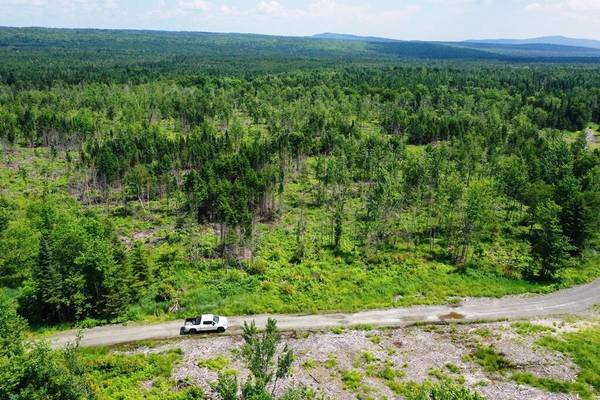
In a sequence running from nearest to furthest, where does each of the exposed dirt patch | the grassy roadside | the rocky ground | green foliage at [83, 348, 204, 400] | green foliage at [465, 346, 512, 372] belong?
green foliage at [83, 348, 204, 400]
the rocky ground
green foliage at [465, 346, 512, 372]
the exposed dirt patch
the grassy roadside

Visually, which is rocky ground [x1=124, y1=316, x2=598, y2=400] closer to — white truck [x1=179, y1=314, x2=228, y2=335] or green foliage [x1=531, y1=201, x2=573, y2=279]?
white truck [x1=179, y1=314, x2=228, y2=335]

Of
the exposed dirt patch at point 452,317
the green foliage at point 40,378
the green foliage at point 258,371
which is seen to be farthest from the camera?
the exposed dirt patch at point 452,317

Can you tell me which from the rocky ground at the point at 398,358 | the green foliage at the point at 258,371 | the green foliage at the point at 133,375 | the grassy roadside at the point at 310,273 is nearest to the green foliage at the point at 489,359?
the rocky ground at the point at 398,358

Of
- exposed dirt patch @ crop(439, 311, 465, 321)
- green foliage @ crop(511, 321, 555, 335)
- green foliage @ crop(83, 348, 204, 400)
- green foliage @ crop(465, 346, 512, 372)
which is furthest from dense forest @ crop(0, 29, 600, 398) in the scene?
green foliage @ crop(465, 346, 512, 372)

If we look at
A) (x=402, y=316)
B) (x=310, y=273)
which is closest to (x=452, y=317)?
(x=402, y=316)

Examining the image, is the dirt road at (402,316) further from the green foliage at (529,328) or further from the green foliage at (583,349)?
the green foliage at (583,349)
